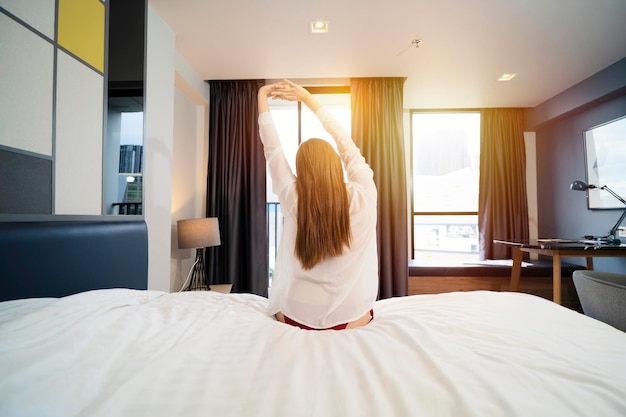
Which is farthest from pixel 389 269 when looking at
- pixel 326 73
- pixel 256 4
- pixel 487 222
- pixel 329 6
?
pixel 256 4

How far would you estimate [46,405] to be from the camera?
0.42 metres

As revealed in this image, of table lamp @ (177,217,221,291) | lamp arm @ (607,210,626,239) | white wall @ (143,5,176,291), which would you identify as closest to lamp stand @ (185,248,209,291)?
table lamp @ (177,217,221,291)

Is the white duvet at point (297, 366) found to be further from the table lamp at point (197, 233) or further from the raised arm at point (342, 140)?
the table lamp at point (197, 233)

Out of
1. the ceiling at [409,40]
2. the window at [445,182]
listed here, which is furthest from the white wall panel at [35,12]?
the window at [445,182]

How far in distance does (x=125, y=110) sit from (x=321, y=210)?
1.49 meters

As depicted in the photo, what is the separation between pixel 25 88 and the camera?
1.05 metres

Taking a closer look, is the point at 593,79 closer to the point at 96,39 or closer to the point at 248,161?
the point at 248,161

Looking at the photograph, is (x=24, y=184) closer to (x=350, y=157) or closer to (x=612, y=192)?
(x=350, y=157)

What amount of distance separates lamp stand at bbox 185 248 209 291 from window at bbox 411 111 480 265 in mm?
2967

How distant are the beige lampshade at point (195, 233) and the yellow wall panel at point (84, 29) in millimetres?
1366

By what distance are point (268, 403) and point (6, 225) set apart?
1.15 metres

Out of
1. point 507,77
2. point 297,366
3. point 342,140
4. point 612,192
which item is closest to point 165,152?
point 342,140

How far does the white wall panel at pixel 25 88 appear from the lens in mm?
981

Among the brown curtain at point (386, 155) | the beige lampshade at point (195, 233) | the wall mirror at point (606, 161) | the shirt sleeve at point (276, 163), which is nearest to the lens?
the shirt sleeve at point (276, 163)
